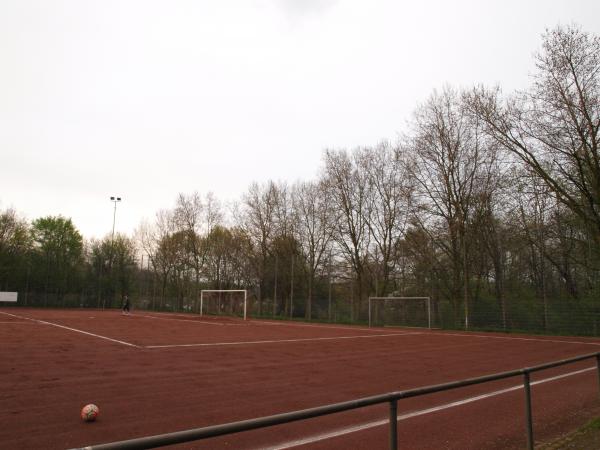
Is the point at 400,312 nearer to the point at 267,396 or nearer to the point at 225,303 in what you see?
the point at 225,303

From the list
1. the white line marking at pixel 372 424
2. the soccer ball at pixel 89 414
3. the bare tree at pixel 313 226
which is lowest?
the white line marking at pixel 372 424

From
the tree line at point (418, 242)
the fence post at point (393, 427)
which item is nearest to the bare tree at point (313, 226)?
the tree line at point (418, 242)

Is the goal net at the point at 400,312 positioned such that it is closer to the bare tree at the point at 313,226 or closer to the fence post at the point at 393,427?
the bare tree at the point at 313,226

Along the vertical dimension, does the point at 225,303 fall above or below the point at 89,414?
above

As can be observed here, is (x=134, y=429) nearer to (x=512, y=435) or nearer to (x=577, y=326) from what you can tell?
(x=512, y=435)

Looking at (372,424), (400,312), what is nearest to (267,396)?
(372,424)

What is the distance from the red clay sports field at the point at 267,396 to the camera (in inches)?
241

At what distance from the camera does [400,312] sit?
112 feet

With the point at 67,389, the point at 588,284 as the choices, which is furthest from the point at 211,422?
the point at 588,284

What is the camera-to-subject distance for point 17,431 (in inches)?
239

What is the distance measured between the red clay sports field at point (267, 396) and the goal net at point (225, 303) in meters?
30.6

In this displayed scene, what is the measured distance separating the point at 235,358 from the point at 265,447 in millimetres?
8141

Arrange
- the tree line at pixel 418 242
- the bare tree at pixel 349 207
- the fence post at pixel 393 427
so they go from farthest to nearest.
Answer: the bare tree at pixel 349 207, the tree line at pixel 418 242, the fence post at pixel 393 427

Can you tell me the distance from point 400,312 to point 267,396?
2703 centimetres
